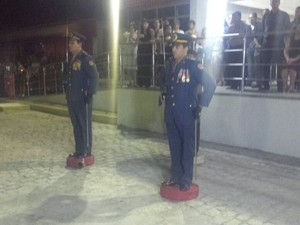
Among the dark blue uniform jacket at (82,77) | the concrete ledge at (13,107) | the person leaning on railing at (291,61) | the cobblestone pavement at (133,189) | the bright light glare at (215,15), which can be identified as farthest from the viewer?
the concrete ledge at (13,107)

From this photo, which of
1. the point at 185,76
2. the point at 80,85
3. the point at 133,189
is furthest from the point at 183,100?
the point at 80,85

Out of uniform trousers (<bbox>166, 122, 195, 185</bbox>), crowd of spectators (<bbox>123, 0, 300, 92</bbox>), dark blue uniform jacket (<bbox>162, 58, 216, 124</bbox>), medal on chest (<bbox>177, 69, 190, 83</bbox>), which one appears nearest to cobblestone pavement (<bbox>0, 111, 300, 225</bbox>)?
uniform trousers (<bbox>166, 122, 195, 185</bbox>)

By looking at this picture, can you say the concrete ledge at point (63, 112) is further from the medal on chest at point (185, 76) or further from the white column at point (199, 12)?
the medal on chest at point (185, 76)

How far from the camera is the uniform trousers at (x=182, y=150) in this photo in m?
4.68

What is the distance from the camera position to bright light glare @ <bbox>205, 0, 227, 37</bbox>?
10898 millimetres

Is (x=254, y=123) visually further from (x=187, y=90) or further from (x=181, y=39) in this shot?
(x=181, y=39)

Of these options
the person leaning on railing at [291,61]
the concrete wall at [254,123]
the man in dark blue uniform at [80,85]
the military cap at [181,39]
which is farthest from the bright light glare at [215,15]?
the military cap at [181,39]

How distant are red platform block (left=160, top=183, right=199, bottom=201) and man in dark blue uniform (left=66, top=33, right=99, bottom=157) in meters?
1.93

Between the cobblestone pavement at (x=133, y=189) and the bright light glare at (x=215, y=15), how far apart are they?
427 cm

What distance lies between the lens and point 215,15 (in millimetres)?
11125

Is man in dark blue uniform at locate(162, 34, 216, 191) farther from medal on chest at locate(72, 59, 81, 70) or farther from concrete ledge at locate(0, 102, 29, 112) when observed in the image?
concrete ledge at locate(0, 102, 29, 112)

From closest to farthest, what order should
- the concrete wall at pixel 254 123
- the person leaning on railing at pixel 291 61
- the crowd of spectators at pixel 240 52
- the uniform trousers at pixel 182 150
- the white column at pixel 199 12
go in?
the uniform trousers at pixel 182 150
the concrete wall at pixel 254 123
the person leaning on railing at pixel 291 61
the crowd of spectators at pixel 240 52
the white column at pixel 199 12

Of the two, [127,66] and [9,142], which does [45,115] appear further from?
[9,142]

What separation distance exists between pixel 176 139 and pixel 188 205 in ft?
2.56
